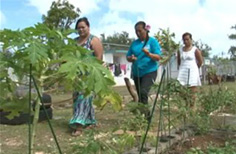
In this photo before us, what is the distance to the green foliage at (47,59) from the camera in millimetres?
1283

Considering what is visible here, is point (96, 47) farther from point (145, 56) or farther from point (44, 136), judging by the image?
point (44, 136)

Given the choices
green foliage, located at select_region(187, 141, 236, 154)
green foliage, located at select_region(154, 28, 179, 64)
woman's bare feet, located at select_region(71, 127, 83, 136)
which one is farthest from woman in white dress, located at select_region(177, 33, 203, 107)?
green foliage, located at select_region(187, 141, 236, 154)

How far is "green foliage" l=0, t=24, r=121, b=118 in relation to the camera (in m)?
1.28

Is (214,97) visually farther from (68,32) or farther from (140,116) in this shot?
(68,32)

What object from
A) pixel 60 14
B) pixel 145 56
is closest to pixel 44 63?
pixel 145 56

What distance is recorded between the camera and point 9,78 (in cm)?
146

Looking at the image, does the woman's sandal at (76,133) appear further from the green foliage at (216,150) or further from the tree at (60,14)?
the tree at (60,14)

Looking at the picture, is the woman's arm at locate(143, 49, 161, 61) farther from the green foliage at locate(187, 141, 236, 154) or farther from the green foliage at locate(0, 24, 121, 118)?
the green foliage at locate(0, 24, 121, 118)

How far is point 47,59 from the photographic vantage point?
141 cm

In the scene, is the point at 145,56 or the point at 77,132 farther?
the point at 145,56

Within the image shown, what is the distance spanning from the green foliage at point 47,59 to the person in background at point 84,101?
9.53 ft

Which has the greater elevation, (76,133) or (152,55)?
(152,55)

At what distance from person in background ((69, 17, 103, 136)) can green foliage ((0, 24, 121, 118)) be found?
290 centimetres

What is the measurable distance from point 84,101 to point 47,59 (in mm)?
3256
